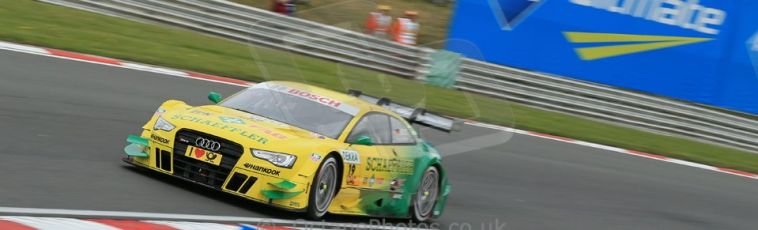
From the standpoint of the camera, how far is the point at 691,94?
2120 centimetres

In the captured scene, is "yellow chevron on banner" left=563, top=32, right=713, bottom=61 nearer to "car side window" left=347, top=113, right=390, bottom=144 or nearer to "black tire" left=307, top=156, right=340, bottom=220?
"car side window" left=347, top=113, right=390, bottom=144

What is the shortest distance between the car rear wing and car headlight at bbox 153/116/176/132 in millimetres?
1962

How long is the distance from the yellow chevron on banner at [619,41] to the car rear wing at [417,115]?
1181 centimetres

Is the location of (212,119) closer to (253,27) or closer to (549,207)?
(549,207)

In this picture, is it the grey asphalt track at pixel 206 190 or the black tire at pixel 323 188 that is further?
the black tire at pixel 323 188

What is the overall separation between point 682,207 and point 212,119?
6822 millimetres

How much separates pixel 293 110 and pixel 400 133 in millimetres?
1047

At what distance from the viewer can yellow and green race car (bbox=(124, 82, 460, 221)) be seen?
8.44m

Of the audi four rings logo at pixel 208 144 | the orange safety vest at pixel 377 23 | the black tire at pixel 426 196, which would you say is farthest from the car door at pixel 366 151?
the orange safety vest at pixel 377 23

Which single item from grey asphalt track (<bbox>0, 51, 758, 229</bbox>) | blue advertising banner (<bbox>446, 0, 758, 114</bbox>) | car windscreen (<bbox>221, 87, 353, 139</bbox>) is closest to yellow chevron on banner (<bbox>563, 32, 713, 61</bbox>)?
blue advertising banner (<bbox>446, 0, 758, 114</bbox>)

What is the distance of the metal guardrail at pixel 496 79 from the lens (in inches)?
805

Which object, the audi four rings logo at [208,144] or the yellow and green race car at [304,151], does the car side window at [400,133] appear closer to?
the yellow and green race car at [304,151]

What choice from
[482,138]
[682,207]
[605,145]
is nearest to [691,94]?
[605,145]

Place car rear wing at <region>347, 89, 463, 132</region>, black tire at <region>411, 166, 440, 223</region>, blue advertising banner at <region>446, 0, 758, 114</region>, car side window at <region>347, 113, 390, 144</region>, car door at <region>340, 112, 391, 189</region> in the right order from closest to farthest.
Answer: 1. car door at <region>340, 112, 391, 189</region>
2. car side window at <region>347, 113, 390, 144</region>
3. car rear wing at <region>347, 89, 463, 132</region>
4. black tire at <region>411, 166, 440, 223</region>
5. blue advertising banner at <region>446, 0, 758, 114</region>
